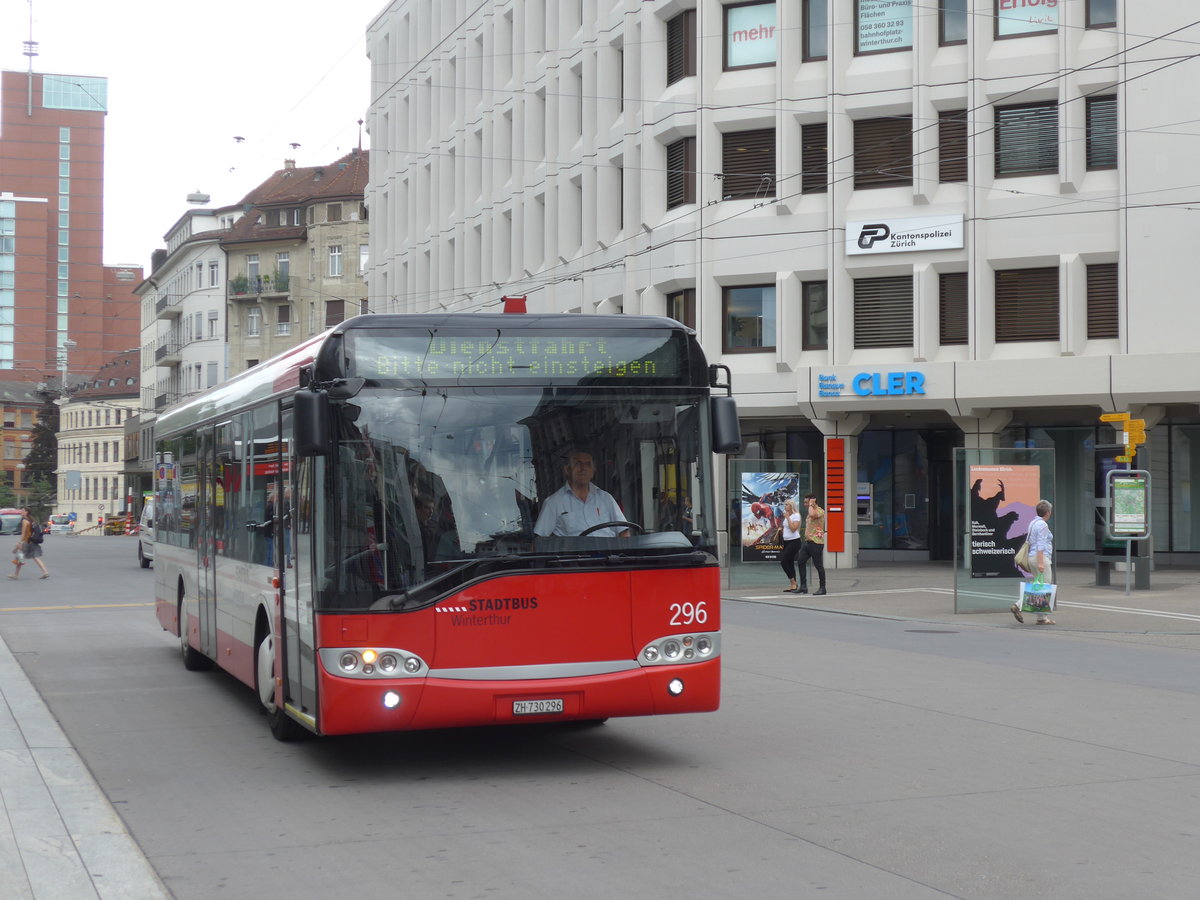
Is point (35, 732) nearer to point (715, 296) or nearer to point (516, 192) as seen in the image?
point (715, 296)

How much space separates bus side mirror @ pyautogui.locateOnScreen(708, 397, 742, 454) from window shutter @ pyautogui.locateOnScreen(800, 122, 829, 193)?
27.6 m

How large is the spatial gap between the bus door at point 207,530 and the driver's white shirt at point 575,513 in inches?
183

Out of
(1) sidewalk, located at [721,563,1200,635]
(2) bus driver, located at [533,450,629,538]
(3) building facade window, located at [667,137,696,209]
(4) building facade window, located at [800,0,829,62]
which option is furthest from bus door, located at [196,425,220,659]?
(4) building facade window, located at [800,0,829,62]

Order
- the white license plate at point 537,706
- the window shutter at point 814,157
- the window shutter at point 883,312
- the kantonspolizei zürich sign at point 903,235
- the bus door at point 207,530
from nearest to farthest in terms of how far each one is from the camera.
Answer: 1. the white license plate at point 537,706
2. the bus door at point 207,530
3. the kantonspolizei zürich sign at point 903,235
4. the window shutter at point 883,312
5. the window shutter at point 814,157

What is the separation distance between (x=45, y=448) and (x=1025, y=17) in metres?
120

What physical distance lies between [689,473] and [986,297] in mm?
26094

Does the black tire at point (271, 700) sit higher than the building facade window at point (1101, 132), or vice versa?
the building facade window at point (1101, 132)

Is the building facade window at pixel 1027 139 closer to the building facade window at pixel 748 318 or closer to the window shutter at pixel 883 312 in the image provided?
the window shutter at pixel 883 312

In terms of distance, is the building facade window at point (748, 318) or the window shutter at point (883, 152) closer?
the window shutter at point (883, 152)

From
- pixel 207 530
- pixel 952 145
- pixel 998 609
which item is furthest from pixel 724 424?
pixel 952 145

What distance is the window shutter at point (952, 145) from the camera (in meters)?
34.7

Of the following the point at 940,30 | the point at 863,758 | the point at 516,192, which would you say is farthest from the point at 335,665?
the point at 516,192

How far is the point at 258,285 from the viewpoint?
90750 millimetres

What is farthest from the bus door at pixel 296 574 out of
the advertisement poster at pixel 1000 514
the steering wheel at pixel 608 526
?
the advertisement poster at pixel 1000 514
